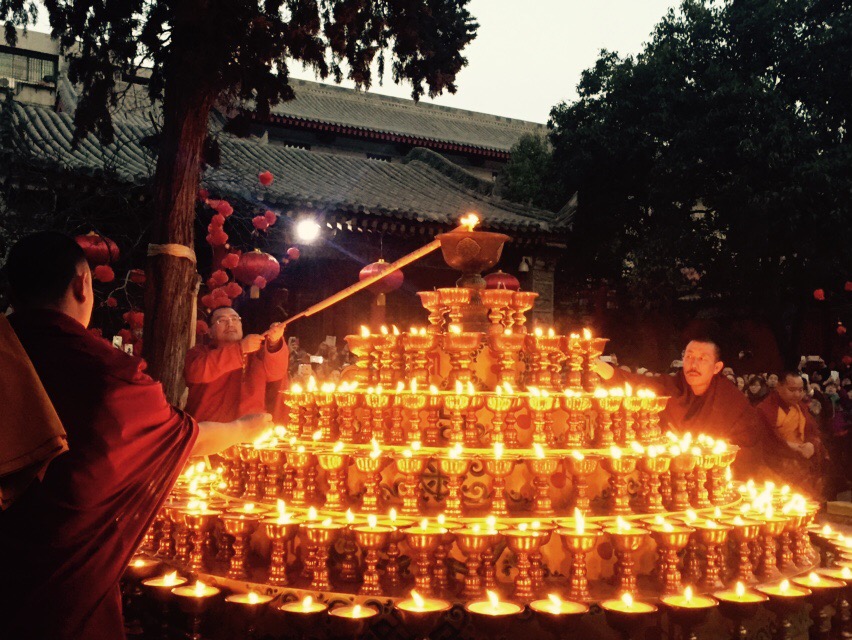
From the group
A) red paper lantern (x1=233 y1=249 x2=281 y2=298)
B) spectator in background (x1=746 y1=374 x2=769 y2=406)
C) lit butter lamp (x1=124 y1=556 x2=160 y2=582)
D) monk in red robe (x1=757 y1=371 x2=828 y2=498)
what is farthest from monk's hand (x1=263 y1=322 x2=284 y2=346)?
spectator in background (x1=746 y1=374 x2=769 y2=406)

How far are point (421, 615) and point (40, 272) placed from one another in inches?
70.9

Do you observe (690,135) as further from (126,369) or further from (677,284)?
(126,369)

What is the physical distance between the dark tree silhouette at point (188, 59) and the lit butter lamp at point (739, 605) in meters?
4.98

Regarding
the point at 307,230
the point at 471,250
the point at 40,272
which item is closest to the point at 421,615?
the point at 40,272

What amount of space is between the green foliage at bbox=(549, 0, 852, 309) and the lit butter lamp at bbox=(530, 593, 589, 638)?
553 inches

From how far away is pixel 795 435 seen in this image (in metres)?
7.60

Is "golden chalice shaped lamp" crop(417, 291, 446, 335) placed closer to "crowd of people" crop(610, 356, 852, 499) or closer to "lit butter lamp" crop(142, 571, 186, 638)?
"crowd of people" crop(610, 356, 852, 499)

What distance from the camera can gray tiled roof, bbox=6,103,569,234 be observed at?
12.1 meters

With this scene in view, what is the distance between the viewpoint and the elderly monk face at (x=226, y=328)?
20.2 ft

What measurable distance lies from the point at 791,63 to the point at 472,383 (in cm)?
1525

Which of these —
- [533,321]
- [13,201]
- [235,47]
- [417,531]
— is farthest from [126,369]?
[533,321]

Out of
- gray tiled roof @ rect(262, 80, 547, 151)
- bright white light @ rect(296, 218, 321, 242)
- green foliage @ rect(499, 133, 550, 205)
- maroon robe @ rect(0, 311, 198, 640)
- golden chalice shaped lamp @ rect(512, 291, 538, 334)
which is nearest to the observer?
maroon robe @ rect(0, 311, 198, 640)

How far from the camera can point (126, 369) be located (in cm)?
239

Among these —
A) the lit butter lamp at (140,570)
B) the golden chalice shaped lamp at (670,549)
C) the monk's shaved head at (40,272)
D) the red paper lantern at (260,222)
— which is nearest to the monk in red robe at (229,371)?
the lit butter lamp at (140,570)
